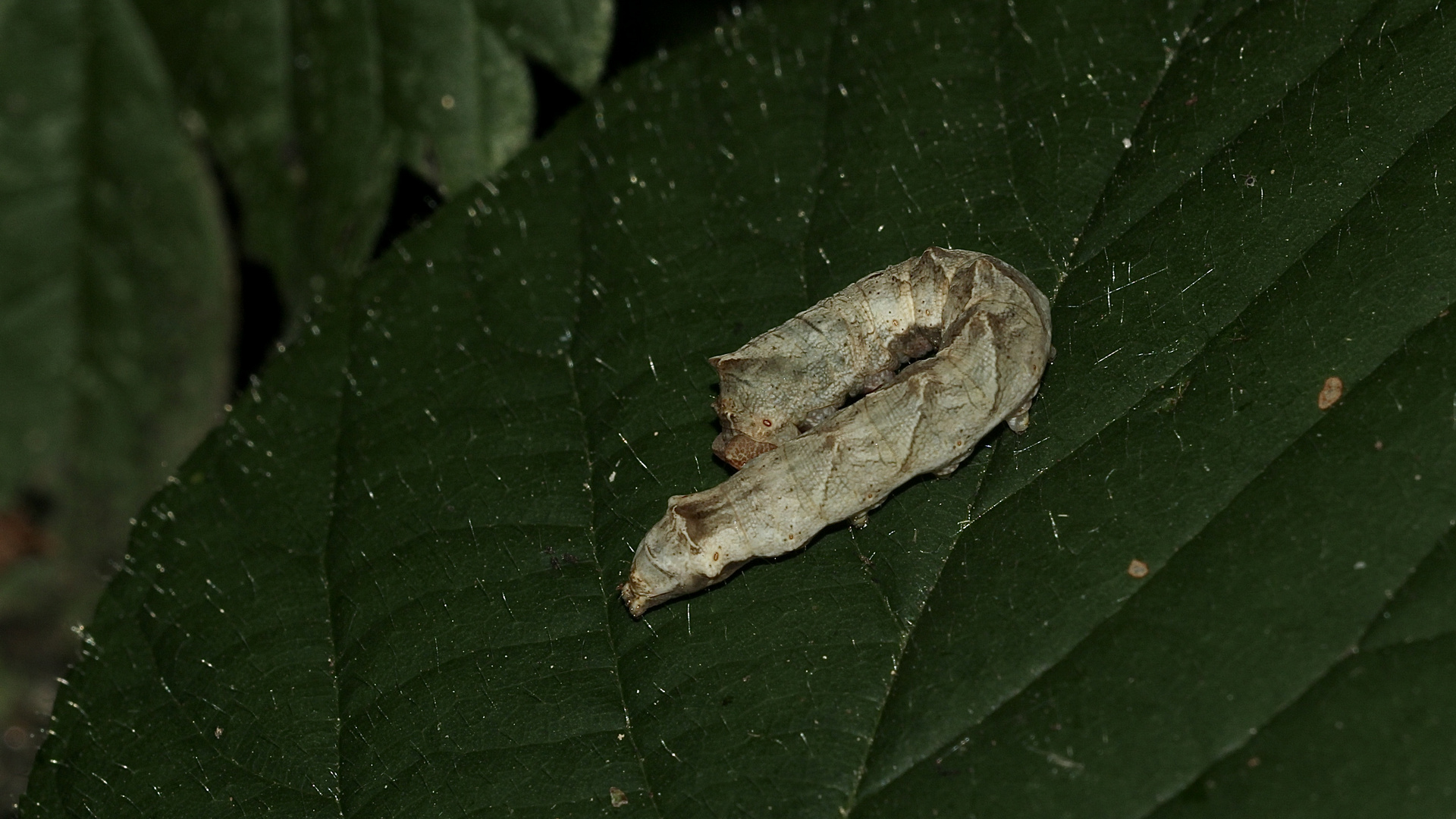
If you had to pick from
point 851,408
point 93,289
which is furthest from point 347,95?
point 851,408

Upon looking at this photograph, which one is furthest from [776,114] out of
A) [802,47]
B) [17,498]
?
[17,498]

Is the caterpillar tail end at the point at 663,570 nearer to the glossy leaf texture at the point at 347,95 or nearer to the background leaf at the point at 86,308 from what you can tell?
the glossy leaf texture at the point at 347,95

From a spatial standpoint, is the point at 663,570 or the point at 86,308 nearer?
the point at 663,570

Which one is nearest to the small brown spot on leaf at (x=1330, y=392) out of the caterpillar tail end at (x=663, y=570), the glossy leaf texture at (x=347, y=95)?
the caterpillar tail end at (x=663, y=570)

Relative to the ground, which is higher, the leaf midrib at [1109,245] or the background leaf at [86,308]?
the background leaf at [86,308]

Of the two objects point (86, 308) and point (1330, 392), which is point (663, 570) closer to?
point (1330, 392)

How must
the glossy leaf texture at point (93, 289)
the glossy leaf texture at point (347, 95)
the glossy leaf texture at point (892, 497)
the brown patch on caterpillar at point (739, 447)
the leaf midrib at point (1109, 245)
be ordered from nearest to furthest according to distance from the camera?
the glossy leaf texture at point (892, 497) → the leaf midrib at point (1109, 245) → the brown patch on caterpillar at point (739, 447) → the glossy leaf texture at point (347, 95) → the glossy leaf texture at point (93, 289)

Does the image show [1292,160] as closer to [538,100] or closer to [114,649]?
[538,100]
